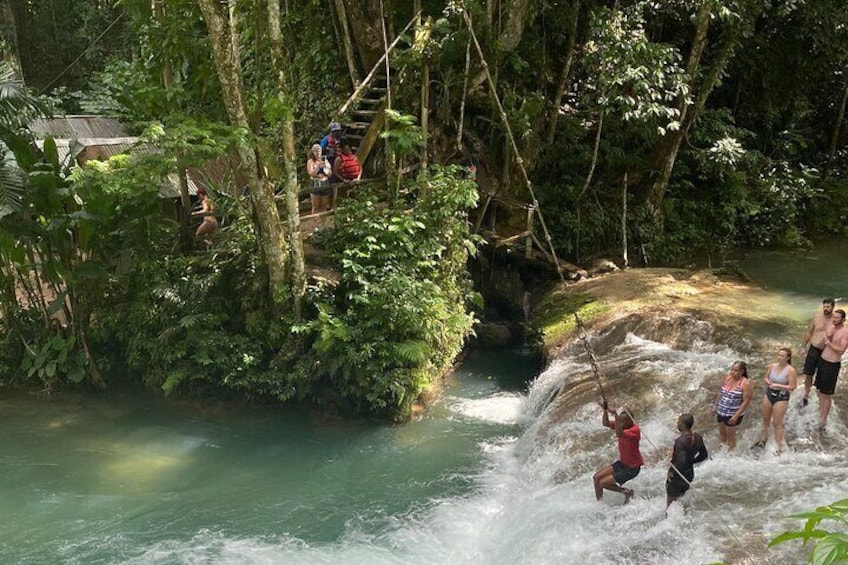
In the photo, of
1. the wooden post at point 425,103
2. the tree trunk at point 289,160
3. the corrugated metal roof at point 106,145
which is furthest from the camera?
the corrugated metal roof at point 106,145

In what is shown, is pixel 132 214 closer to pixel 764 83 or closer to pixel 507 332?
pixel 507 332

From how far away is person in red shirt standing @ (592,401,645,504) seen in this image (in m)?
7.14

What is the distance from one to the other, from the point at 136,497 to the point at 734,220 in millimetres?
15395

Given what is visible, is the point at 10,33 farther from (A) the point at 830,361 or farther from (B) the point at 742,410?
(A) the point at 830,361

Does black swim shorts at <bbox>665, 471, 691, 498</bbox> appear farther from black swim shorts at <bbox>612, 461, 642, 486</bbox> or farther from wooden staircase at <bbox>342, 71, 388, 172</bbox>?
wooden staircase at <bbox>342, 71, 388, 172</bbox>

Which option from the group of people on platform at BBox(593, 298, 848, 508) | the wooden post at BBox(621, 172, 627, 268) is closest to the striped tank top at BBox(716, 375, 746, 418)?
the group of people on platform at BBox(593, 298, 848, 508)

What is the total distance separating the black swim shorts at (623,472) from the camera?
7.30 m

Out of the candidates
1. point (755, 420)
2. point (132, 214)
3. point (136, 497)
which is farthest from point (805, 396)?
point (132, 214)

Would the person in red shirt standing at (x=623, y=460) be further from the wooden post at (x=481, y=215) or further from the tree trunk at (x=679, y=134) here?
the tree trunk at (x=679, y=134)

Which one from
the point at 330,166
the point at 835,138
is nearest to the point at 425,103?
the point at 330,166

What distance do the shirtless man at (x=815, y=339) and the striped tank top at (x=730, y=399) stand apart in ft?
4.13

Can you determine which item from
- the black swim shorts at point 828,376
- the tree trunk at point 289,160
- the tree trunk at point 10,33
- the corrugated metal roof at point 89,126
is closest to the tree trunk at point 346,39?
the tree trunk at point 289,160

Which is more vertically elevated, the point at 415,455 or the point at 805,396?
A: the point at 805,396

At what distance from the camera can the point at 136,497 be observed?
359 inches
